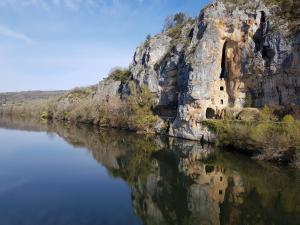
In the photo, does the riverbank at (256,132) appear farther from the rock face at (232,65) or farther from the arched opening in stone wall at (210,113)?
the arched opening in stone wall at (210,113)

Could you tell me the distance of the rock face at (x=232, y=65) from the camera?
4672cm

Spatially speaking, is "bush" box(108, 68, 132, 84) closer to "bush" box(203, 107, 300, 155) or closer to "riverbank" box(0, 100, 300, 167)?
"riverbank" box(0, 100, 300, 167)

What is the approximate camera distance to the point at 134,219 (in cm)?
1883

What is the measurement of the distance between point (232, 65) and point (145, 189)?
3551 centimetres

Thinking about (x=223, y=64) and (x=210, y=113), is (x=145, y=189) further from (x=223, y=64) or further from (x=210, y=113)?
(x=223, y=64)

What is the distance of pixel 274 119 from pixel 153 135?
2509 centimetres

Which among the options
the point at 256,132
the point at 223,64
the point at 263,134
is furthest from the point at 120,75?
the point at 263,134

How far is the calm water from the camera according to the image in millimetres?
18922

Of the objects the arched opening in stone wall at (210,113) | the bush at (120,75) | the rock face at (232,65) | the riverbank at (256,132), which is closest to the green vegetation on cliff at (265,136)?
the riverbank at (256,132)

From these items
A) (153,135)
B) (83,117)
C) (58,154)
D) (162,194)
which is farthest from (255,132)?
(83,117)

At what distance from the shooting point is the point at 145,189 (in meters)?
25.2

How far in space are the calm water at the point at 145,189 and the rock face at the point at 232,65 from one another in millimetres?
14619

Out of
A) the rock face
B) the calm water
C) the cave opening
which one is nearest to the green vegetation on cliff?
the calm water

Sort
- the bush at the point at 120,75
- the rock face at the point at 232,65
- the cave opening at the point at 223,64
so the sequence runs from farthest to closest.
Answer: the bush at the point at 120,75 < the cave opening at the point at 223,64 < the rock face at the point at 232,65
